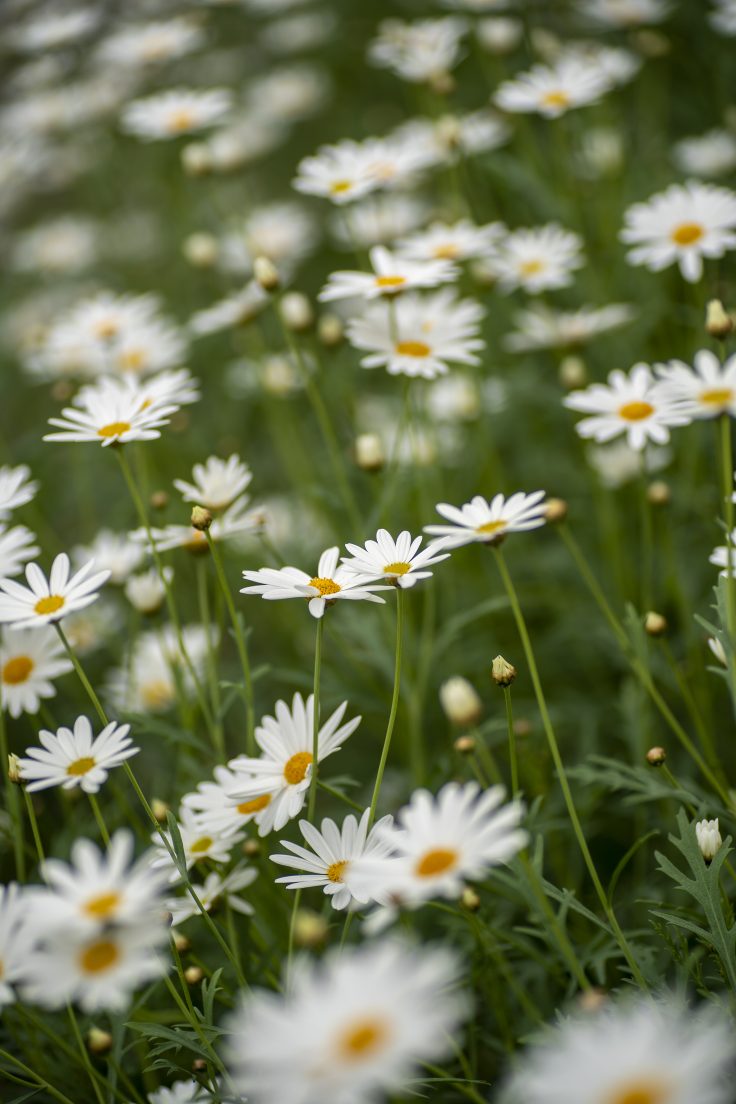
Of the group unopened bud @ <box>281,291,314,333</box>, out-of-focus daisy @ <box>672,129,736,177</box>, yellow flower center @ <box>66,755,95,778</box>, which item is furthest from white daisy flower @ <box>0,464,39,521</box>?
out-of-focus daisy @ <box>672,129,736,177</box>

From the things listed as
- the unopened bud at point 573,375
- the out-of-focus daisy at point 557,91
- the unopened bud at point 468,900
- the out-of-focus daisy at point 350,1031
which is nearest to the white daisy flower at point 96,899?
the out-of-focus daisy at point 350,1031

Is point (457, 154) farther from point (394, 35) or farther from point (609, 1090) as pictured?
point (609, 1090)

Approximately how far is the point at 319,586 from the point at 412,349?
2.23 ft

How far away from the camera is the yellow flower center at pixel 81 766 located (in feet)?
3.58

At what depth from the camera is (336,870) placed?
106 cm

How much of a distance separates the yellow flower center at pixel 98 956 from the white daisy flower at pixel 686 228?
1.36 m

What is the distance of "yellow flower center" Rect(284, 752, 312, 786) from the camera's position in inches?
44.9

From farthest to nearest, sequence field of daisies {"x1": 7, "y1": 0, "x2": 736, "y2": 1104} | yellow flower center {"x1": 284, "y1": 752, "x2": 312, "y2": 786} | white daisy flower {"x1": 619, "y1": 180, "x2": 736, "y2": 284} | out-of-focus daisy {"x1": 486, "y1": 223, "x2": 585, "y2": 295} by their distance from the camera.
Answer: out-of-focus daisy {"x1": 486, "y1": 223, "x2": 585, "y2": 295}
white daisy flower {"x1": 619, "y1": 180, "x2": 736, "y2": 284}
yellow flower center {"x1": 284, "y1": 752, "x2": 312, "y2": 786}
field of daisies {"x1": 7, "y1": 0, "x2": 736, "y2": 1104}

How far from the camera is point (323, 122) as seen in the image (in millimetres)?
4160

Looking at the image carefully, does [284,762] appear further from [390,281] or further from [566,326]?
[566,326]

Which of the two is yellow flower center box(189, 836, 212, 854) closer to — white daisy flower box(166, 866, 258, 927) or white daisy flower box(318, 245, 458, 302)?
white daisy flower box(166, 866, 258, 927)

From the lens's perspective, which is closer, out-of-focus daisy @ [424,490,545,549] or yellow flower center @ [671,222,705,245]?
out-of-focus daisy @ [424,490,545,549]

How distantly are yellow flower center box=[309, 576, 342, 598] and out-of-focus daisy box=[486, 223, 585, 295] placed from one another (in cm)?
104

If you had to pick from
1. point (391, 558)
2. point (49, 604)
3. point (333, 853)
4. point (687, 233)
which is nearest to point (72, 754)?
point (49, 604)
